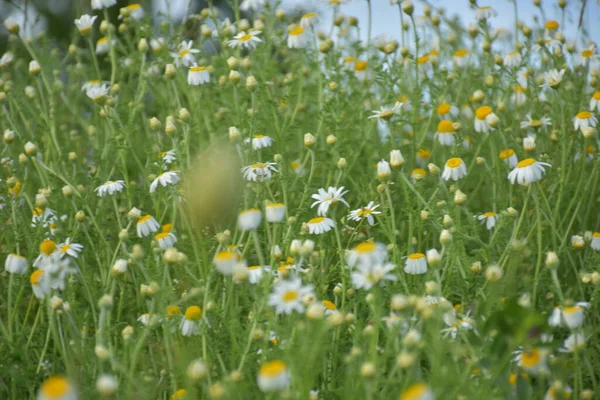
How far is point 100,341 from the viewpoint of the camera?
5.54ft

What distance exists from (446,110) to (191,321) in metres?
1.62

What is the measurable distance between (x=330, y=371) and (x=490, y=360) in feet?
1.51

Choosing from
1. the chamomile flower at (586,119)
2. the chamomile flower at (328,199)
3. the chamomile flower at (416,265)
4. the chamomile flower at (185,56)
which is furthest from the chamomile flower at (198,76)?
the chamomile flower at (586,119)

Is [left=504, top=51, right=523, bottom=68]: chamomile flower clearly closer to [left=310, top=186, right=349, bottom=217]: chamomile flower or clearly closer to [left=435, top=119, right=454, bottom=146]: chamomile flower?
[left=435, top=119, right=454, bottom=146]: chamomile flower

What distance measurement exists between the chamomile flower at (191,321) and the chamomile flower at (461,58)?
2099 millimetres

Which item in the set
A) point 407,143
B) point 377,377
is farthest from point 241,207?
point 377,377

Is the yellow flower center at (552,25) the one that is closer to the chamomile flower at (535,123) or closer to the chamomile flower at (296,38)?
the chamomile flower at (535,123)

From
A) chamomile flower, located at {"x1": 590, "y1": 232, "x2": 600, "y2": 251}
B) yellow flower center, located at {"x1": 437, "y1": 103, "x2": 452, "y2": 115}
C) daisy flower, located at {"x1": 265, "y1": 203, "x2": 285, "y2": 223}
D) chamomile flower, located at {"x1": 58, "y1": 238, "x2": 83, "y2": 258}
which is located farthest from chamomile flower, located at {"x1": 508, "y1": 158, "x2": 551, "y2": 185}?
chamomile flower, located at {"x1": 58, "y1": 238, "x2": 83, "y2": 258}

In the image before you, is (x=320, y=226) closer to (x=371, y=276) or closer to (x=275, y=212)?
(x=275, y=212)

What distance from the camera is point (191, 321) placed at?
1895mm

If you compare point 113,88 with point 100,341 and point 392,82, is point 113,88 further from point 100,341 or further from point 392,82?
point 100,341

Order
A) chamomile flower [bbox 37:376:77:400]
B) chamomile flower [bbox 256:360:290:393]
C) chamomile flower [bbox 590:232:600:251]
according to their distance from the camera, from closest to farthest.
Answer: chamomile flower [bbox 37:376:77:400]
chamomile flower [bbox 256:360:290:393]
chamomile flower [bbox 590:232:600:251]

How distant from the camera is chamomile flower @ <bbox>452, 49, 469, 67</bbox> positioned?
11.7 feet

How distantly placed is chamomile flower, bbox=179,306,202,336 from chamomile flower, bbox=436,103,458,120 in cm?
158
